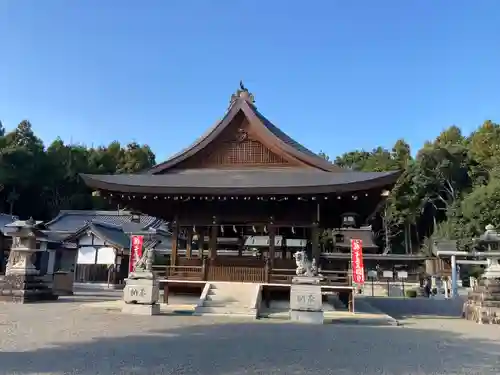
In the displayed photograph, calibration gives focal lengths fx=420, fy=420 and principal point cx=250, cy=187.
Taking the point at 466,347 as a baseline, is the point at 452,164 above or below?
above

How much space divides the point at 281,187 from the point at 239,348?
754 centimetres

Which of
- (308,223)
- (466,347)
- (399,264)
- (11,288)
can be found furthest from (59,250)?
(466,347)

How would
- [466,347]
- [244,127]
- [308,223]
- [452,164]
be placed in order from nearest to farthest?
[466,347] → [308,223] → [244,127] → [452,164]

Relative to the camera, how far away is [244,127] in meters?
17.6

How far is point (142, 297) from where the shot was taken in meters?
12.4

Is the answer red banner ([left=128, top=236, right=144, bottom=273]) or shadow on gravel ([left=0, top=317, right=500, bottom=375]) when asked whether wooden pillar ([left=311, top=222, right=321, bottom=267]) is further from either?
red banner ([left=128, top=236, right=144, bottom=273])

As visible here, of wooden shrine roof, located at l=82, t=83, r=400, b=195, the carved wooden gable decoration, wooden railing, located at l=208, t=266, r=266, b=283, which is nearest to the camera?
wooden shrine roof, located at l=82, t=83, r=400, b=195

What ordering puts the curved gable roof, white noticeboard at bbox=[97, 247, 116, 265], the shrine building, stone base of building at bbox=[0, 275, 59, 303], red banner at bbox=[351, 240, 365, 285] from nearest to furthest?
the shrine building, red banner at bbox=[351, 240, 365, 285], stone base of building at bbox=[0, 275, 59, 303], the curved gable roof, white noticeboard at bbox=[97, 247, 116, 265]

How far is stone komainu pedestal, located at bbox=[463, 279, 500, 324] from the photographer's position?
506 inches

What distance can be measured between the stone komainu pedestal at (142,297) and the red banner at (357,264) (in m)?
6.73

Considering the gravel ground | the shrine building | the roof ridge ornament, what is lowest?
the gravel ground

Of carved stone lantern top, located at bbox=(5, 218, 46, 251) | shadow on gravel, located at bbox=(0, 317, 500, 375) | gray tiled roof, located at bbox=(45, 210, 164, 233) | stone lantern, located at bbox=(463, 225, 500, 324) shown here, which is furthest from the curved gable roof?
gray tiled roof, located at bbox=(45, 210, 164, 233)

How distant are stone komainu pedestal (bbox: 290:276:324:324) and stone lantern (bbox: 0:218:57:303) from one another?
10.6m

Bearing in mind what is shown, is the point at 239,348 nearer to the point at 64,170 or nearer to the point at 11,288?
the point at 11,288
